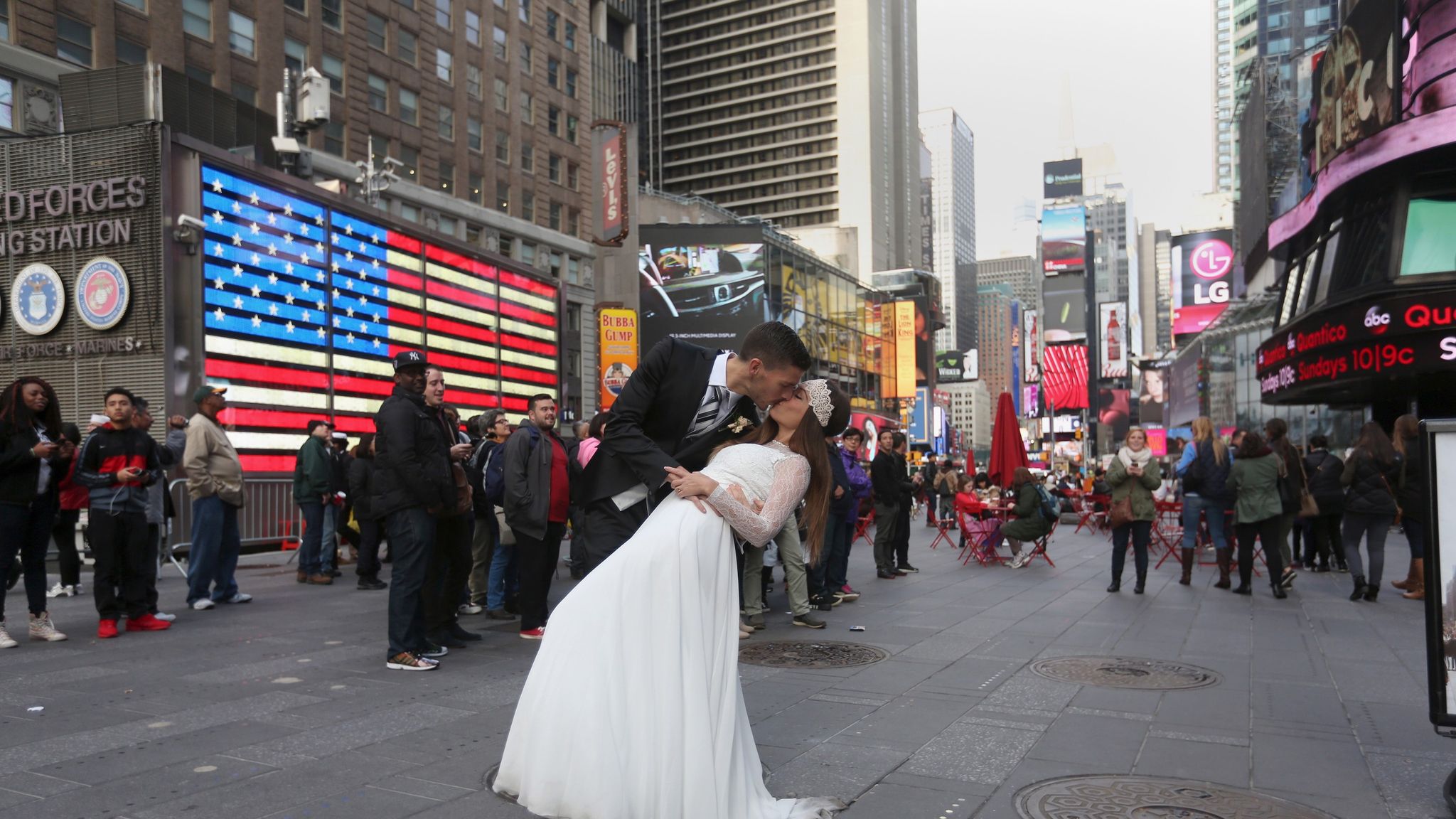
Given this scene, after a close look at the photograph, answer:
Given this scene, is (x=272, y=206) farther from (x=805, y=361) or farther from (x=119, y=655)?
(x=805, y=361)

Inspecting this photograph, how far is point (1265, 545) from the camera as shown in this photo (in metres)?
11.1

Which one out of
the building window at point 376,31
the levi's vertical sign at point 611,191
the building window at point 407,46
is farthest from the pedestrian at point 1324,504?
the building window at point 407,46

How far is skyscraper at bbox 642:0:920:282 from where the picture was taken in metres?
135

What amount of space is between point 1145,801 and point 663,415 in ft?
7.76

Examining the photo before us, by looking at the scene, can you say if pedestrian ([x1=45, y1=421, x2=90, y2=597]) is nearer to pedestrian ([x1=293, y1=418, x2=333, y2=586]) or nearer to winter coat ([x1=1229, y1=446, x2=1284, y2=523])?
pedestrian ([x1=293, y1=418, x2=333, y2=586])

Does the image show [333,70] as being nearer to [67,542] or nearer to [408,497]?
[67,542]

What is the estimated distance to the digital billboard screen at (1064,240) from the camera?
148m

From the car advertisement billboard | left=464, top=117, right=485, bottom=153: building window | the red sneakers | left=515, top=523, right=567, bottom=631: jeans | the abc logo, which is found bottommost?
the red sneakers

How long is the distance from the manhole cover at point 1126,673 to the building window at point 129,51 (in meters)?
33.2

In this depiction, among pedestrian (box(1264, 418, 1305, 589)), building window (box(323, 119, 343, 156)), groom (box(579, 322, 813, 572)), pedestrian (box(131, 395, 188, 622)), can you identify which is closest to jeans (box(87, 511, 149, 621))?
pedestrian (box(131, 395, 188, 622))

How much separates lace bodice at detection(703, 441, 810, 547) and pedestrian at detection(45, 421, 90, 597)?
640cm

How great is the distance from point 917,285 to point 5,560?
4540 inches

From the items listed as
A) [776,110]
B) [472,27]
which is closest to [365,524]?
[472,27]

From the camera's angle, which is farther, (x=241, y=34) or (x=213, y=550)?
(x=241, y=34)
